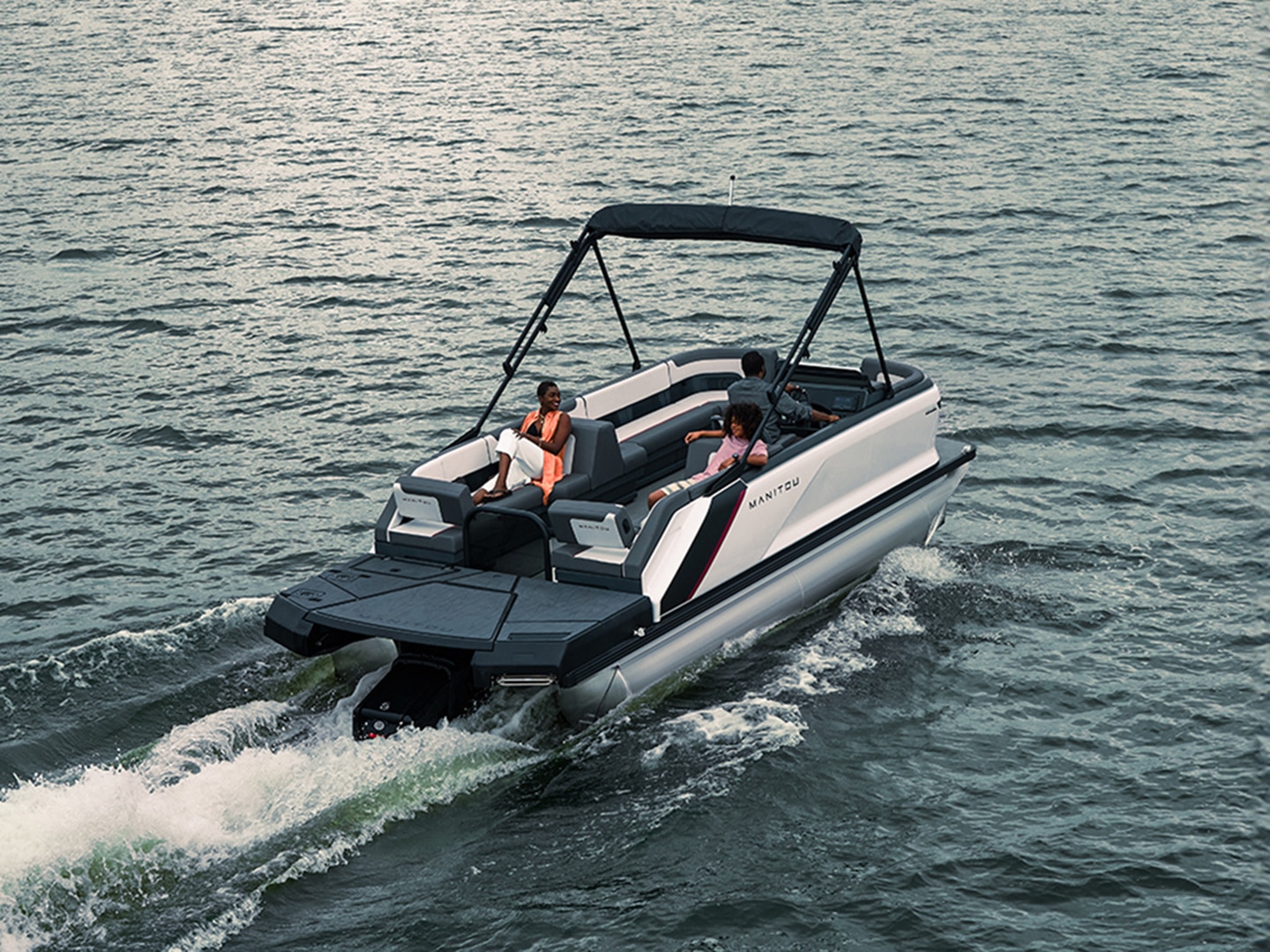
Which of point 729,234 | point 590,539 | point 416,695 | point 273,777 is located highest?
point 729,234

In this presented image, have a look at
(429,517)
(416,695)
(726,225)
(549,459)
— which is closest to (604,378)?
(726,225)

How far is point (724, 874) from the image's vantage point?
8688mm

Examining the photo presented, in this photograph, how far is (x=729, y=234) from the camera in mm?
11852

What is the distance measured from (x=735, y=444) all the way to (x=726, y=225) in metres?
1.75

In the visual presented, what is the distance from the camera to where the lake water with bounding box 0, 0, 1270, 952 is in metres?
8.52

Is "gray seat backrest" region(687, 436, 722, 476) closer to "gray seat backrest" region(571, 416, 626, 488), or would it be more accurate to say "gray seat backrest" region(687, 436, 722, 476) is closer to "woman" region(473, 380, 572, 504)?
"gray seat backrest" region(571, 416, 626, 488)

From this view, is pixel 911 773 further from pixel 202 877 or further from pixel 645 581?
pixel 202 877

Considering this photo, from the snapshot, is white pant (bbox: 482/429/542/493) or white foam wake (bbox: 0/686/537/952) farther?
white pant (bbox: 482/429/542/493)

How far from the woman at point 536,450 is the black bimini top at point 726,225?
5.00 ft

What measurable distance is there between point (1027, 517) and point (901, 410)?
7.18ft

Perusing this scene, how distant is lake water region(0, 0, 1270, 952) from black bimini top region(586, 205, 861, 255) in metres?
2.63

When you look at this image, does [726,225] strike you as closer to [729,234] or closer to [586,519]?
[729,234]

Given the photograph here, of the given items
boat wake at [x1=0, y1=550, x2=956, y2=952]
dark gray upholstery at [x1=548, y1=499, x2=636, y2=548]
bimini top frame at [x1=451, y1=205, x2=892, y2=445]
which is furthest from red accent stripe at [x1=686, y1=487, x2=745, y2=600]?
bimini top frame at [x1=451, y1=205, x2=892, y2=445]

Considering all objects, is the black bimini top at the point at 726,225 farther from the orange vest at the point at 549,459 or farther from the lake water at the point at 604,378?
the lake water at the point at 604,378
